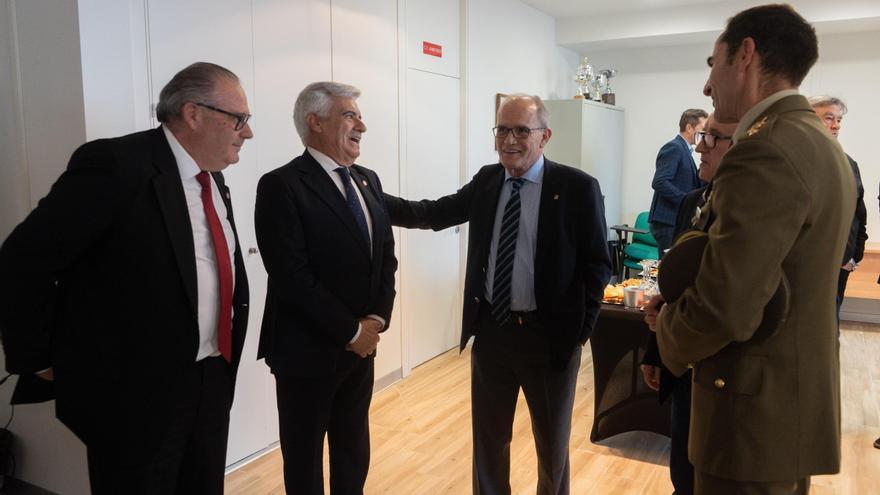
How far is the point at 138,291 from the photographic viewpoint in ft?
5.09

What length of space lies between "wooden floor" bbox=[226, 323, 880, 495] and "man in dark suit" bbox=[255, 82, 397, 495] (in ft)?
3.05

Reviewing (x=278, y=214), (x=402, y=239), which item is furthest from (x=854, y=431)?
(x=278, y=214)

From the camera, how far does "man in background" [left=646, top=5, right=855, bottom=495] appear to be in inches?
48.2

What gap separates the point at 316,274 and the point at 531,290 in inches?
28.6

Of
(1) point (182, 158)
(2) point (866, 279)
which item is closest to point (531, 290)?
(1) point (182, 158)

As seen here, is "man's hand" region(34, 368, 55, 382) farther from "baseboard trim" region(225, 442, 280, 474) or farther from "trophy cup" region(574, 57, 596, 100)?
"trophy cup" region(574, 57, 596, 100)

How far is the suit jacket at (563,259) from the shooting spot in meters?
2.17

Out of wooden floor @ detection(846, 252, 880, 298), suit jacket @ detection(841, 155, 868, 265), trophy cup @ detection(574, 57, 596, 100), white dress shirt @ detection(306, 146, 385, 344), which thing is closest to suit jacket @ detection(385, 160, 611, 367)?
white dress shirt @ detection(306, 146, 385, 344)

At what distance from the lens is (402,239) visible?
4266mm

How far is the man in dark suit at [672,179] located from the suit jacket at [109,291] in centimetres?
338

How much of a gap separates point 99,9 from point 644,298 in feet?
8.55

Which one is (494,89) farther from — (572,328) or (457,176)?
(572,328)

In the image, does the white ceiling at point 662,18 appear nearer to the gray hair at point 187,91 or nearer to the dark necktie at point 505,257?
the dark necktie at point 505,257

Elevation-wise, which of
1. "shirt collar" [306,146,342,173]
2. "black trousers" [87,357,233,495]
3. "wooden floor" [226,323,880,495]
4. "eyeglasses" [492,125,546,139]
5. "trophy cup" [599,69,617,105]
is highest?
"trophy cup" [599,69,617,105]
